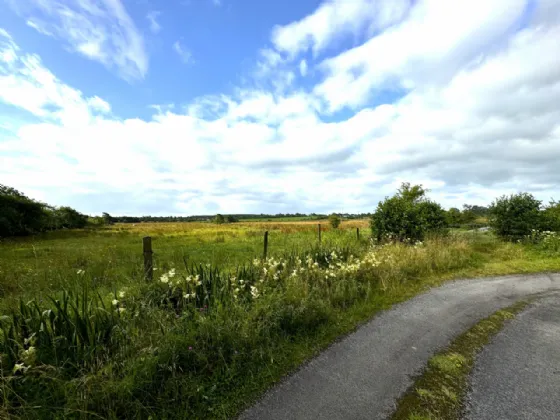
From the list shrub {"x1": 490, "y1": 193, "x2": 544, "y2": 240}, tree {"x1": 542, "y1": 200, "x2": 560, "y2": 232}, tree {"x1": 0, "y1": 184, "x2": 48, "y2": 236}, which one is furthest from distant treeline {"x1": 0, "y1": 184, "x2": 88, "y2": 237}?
tree {"x1": 542, "y1": 200, "x2": 560, "y2": 232}

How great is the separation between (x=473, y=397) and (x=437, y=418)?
636 millimetres

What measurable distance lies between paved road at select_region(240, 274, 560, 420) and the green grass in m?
0.10

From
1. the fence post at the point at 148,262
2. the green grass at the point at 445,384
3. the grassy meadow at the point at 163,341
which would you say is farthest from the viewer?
the fence post at the point at 148,262

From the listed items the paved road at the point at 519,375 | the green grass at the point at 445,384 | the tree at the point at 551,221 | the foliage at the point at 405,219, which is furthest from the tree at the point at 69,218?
the tree at the point at 551,221

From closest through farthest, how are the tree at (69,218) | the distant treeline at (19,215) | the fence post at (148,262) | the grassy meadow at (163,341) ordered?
the grassy meadow at (163,341) < the fence post at (148,262) < the distant treeline at (19,215) < the tree at (69,218)

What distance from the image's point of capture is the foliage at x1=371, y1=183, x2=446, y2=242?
1291cm

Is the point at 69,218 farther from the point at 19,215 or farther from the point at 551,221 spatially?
the point at 551,221

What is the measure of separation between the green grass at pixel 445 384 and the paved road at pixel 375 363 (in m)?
0.10

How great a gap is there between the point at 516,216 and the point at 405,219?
19.6 ft

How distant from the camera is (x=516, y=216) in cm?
1375

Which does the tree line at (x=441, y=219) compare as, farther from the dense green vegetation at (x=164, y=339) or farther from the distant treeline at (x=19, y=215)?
the distant treeline at (x=19, y=215)

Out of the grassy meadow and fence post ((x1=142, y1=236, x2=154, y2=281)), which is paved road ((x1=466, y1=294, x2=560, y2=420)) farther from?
fence post ((x1=142, y1=236, x2=154, y2=281))

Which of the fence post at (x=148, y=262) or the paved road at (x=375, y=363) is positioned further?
the fence post at (x=148, y=262)

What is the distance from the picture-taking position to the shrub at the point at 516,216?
44.0 ft
